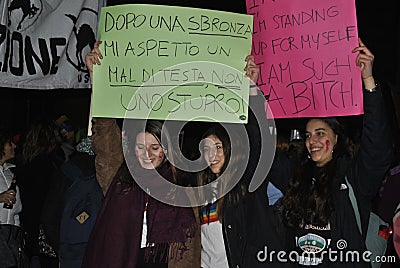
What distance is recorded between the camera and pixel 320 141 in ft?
12.9

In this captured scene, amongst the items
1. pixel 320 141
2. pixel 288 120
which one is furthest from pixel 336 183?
pixel 288 120

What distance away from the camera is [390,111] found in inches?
190

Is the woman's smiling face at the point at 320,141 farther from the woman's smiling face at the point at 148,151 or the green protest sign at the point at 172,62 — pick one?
the woman's smiling face at the point at 148,151

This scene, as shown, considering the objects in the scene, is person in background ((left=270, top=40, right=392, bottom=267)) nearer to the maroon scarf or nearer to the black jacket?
the black jacket

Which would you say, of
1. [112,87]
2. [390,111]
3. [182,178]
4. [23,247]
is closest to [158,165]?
[182,178]

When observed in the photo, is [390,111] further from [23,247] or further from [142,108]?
[23,247]

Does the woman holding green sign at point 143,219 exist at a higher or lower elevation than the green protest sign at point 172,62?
lower

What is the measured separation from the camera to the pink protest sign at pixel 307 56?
3.75 metres

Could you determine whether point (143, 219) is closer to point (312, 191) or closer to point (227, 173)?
point (227, 173)

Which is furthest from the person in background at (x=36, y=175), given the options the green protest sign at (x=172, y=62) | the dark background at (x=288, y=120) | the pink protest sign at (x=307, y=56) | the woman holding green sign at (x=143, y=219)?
the pink protest sign at (x=307, y=56)

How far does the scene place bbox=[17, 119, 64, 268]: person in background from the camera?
17.7ft

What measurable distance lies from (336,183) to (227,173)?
1.71 feet

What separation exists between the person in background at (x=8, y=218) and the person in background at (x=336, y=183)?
7.33ft

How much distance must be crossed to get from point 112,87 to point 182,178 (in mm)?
564
